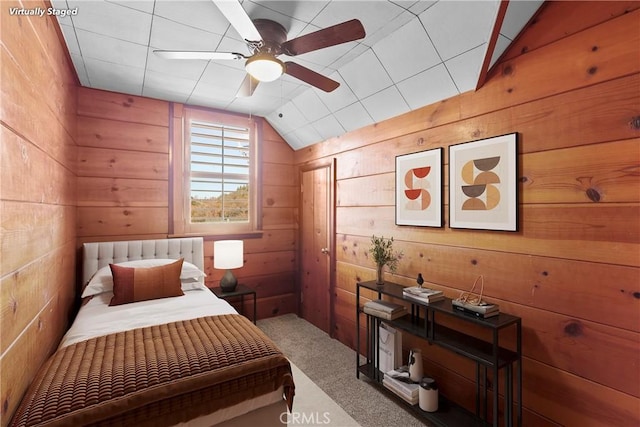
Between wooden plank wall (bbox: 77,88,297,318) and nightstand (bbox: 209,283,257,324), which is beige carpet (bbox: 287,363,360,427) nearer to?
nightstand (bbox: 209,283,257,324)

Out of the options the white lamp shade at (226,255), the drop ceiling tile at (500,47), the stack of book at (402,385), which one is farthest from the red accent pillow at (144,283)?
the drop ceiling tile at (500,47)

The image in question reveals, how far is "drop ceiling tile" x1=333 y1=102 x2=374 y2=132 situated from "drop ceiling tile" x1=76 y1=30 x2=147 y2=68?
179 centimetres

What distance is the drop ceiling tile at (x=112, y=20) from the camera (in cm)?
187

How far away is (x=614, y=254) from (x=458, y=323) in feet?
3.29

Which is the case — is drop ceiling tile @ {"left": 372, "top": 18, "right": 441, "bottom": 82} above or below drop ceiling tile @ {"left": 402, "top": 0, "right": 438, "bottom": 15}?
below

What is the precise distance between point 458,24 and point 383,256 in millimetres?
Answer: 1733

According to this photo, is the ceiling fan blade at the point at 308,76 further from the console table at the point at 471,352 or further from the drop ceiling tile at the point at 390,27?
the console table at the point at 471,352

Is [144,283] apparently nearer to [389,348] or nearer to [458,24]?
[389,348]

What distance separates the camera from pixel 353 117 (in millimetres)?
3008

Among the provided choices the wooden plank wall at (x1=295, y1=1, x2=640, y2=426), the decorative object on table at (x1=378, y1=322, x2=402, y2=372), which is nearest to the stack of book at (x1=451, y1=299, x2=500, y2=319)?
the wooden plank wall at (x1=295, y1=1, x2=640, y2=426)

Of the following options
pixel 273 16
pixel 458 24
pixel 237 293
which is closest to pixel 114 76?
pixel 273 16

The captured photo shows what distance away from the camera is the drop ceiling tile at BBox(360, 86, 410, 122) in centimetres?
251

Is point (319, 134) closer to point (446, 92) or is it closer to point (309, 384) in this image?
point (446, 92)

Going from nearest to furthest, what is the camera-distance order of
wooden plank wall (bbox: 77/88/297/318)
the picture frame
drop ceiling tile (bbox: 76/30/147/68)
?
drop ceiling tile (bbox: 76/30/147/68) < the picture frame < wooden plank wall (bbox: 77/88/297/318)
